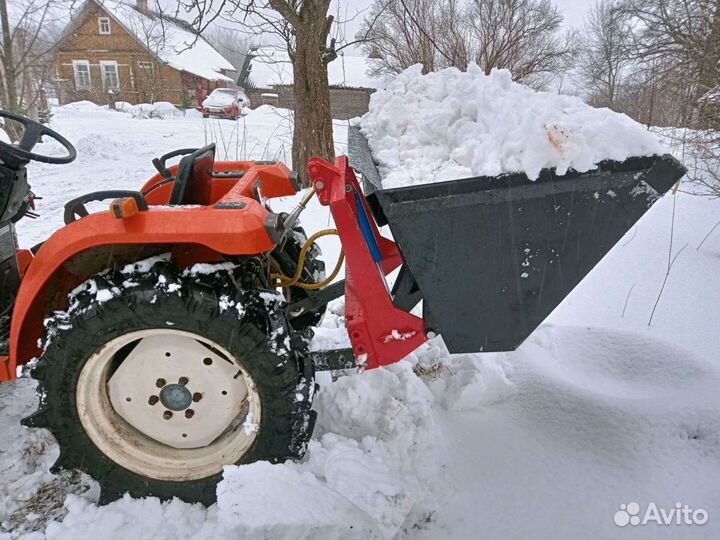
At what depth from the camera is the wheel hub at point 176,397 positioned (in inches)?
71.2

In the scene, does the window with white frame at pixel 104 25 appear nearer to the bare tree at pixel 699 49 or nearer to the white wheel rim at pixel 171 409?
the bare tree at pixel 699 49

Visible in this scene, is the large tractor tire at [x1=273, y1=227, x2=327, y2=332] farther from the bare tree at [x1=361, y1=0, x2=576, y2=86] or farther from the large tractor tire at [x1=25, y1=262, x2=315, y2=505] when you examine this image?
the bare tree at [x1=361, y1=0, x2=576, y2=86]

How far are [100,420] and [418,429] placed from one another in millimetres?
1232

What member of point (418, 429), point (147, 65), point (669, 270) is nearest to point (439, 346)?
point (418, 429)

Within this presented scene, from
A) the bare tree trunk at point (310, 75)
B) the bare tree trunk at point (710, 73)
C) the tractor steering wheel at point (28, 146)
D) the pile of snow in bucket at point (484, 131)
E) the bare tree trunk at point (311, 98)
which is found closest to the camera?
the pile of snow in bucket at point (484, 131)

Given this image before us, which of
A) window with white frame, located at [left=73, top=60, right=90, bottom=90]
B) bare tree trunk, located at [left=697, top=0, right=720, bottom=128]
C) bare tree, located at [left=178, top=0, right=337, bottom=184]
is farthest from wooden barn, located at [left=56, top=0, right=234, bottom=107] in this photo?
bare tree trunk, located at [left=697, top=0, right=720, bottom=128]

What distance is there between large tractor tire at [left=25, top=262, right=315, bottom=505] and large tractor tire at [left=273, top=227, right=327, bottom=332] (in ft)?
1.93

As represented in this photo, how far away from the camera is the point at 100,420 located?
179 centimetres

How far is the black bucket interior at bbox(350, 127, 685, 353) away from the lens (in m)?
1.42

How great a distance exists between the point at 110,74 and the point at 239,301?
121 feet

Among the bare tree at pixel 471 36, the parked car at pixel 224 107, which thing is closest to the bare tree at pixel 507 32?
the bare tree at pixel 471 36

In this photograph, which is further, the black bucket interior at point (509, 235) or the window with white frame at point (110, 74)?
the window with white frame at point (110, 74)

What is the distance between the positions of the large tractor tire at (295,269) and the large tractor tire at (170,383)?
587 mm

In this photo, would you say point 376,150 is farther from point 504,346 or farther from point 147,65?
point 147,65
